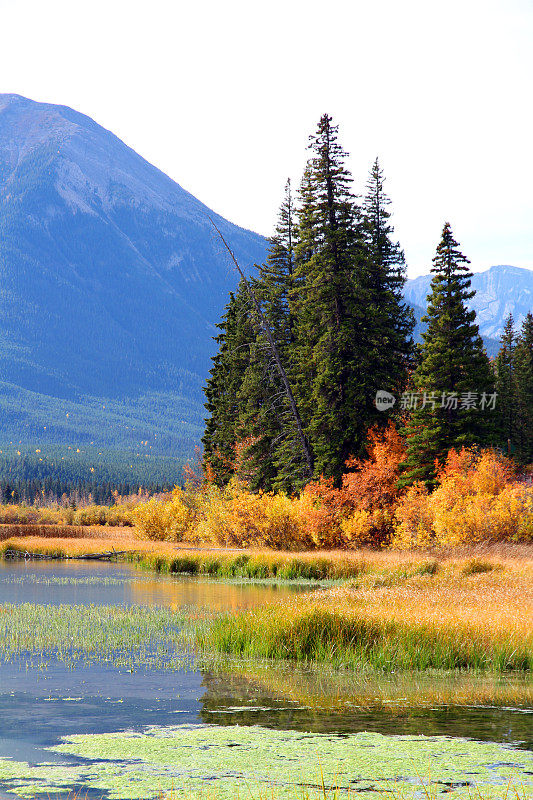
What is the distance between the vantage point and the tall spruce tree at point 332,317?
1839 inches

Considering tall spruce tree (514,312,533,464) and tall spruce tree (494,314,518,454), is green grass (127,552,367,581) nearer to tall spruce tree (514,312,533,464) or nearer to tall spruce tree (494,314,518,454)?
tall spruce tree (494,314,518,454)

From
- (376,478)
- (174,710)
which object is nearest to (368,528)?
(376,478)

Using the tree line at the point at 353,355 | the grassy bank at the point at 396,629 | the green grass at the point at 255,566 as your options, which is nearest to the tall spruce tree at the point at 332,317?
the tree line at the point at 353,355

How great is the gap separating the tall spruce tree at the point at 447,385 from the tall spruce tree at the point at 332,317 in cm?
339

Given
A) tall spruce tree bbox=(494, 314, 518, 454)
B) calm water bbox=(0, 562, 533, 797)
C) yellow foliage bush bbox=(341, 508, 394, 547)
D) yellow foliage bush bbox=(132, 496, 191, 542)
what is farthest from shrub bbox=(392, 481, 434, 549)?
tall spruce tree bbox=(494, 314, 518, 454)

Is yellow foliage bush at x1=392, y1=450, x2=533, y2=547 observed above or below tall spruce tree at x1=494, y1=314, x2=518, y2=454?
below

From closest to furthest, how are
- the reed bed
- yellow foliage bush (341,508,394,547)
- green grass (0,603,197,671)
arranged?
green grass (0,603,197,671) < the reed bed < yellow foliage bush (341,508,394,547)

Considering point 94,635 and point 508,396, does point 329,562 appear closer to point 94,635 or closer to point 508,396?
point 94,635

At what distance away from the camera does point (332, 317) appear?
4788 centimetres

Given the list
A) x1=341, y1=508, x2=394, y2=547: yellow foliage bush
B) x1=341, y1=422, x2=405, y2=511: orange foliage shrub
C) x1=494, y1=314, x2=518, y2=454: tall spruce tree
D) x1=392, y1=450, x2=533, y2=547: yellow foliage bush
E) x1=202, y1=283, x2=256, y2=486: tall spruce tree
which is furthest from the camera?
x1=494, y1=314, x2=518, y2=454: tall spruce tree

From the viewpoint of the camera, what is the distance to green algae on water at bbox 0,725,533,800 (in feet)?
31.0

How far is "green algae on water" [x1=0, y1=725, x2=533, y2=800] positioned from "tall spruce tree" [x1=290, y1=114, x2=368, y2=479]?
35544 millimetres

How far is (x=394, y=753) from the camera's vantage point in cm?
1066

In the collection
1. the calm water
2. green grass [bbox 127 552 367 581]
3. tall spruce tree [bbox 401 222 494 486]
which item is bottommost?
green grass [bbox 127 552 367 581]
